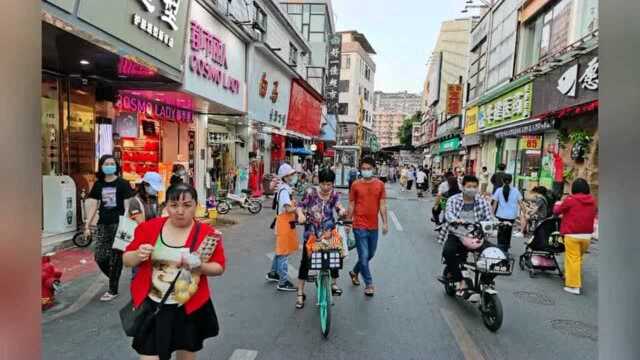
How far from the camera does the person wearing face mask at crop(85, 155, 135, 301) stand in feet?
18.3

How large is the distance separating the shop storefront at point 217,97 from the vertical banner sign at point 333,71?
2000cm

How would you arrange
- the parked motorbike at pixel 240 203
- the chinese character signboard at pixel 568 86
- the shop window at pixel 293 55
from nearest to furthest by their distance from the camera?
1. the chinese character signboard at pixel 568 86
2. the parked motorbike at pixel 240 203
3. the shop window at pixel 293 55

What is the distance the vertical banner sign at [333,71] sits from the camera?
1446 inches

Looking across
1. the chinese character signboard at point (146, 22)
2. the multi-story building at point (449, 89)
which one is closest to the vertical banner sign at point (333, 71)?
the multi-story building at point (449, 89)

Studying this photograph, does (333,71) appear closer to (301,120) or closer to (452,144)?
(301,120)

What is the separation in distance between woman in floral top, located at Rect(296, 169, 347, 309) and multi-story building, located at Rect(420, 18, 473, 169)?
92.4 feet

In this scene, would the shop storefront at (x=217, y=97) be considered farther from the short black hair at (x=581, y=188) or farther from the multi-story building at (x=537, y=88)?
the multi-story building at (x=537, y=88)

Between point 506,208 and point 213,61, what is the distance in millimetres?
8840

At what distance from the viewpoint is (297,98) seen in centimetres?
2644

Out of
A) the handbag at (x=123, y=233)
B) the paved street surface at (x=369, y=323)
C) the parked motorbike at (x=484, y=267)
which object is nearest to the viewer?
the paved street surface at (x=369, y=323)
